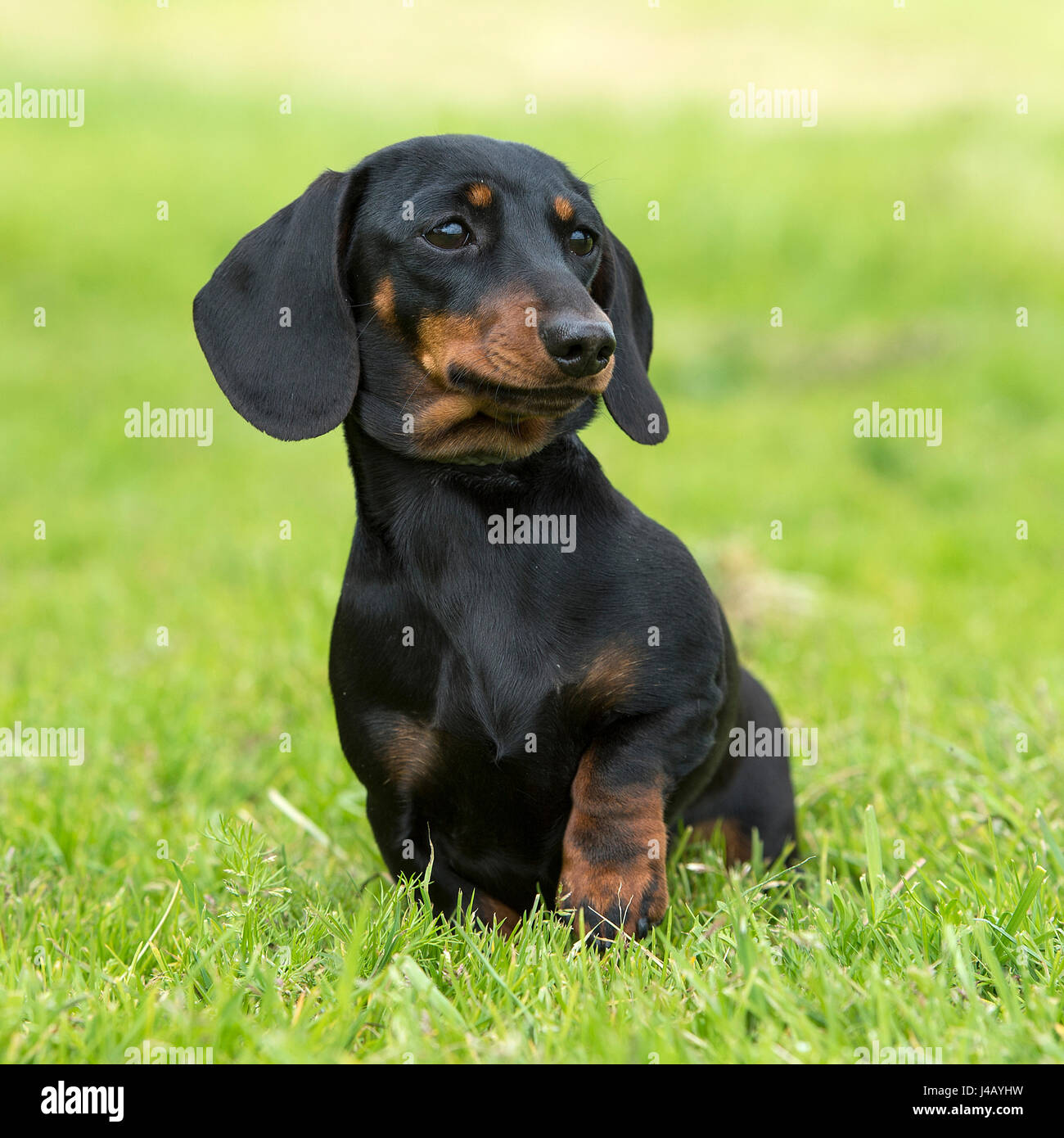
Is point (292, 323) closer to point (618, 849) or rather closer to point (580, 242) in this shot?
point (580, 242)

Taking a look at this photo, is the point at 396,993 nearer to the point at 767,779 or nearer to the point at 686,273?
the point at 767,779

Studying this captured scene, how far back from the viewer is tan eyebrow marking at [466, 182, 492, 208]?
2.59 metres

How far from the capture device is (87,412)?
10375mm

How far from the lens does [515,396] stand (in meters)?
2.42

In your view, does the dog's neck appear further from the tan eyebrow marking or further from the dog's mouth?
the tan eyebrow marking

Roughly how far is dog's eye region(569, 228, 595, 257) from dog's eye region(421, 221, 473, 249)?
10.3 inches

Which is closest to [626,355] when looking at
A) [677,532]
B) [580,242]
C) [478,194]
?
[580,242]

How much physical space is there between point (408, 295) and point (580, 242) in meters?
0.44

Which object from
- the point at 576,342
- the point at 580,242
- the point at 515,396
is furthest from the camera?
the point at 580,242

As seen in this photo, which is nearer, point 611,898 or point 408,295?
point 611,898

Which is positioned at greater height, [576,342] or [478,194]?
[478,194]

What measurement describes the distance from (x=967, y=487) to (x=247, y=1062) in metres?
7.07

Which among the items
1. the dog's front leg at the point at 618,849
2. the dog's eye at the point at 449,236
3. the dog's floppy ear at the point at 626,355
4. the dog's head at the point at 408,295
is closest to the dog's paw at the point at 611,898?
the dog's front leg at the point at 618,849
